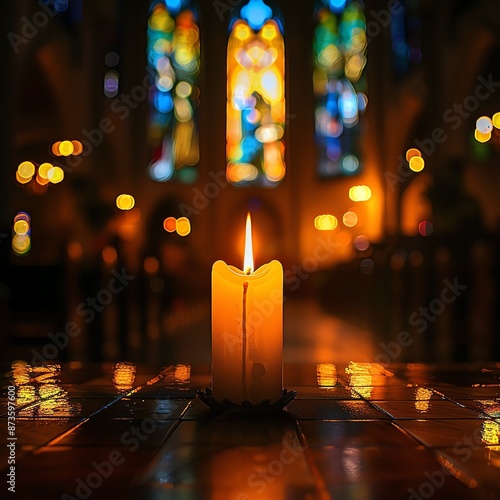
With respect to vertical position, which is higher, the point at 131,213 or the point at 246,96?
the point at 246,96

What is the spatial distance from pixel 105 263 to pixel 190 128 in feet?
37.7

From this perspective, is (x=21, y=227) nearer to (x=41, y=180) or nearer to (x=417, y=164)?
(x=41, y=180)

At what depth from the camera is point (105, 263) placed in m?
5.43

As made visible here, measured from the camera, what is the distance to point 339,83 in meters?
16.0

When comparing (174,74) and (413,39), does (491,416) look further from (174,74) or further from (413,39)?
(174,74)

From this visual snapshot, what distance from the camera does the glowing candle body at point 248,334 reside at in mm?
938

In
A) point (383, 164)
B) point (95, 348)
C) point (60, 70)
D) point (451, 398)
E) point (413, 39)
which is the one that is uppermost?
point (413, 39)

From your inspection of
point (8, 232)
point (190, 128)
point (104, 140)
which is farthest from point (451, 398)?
point (190, 128)
